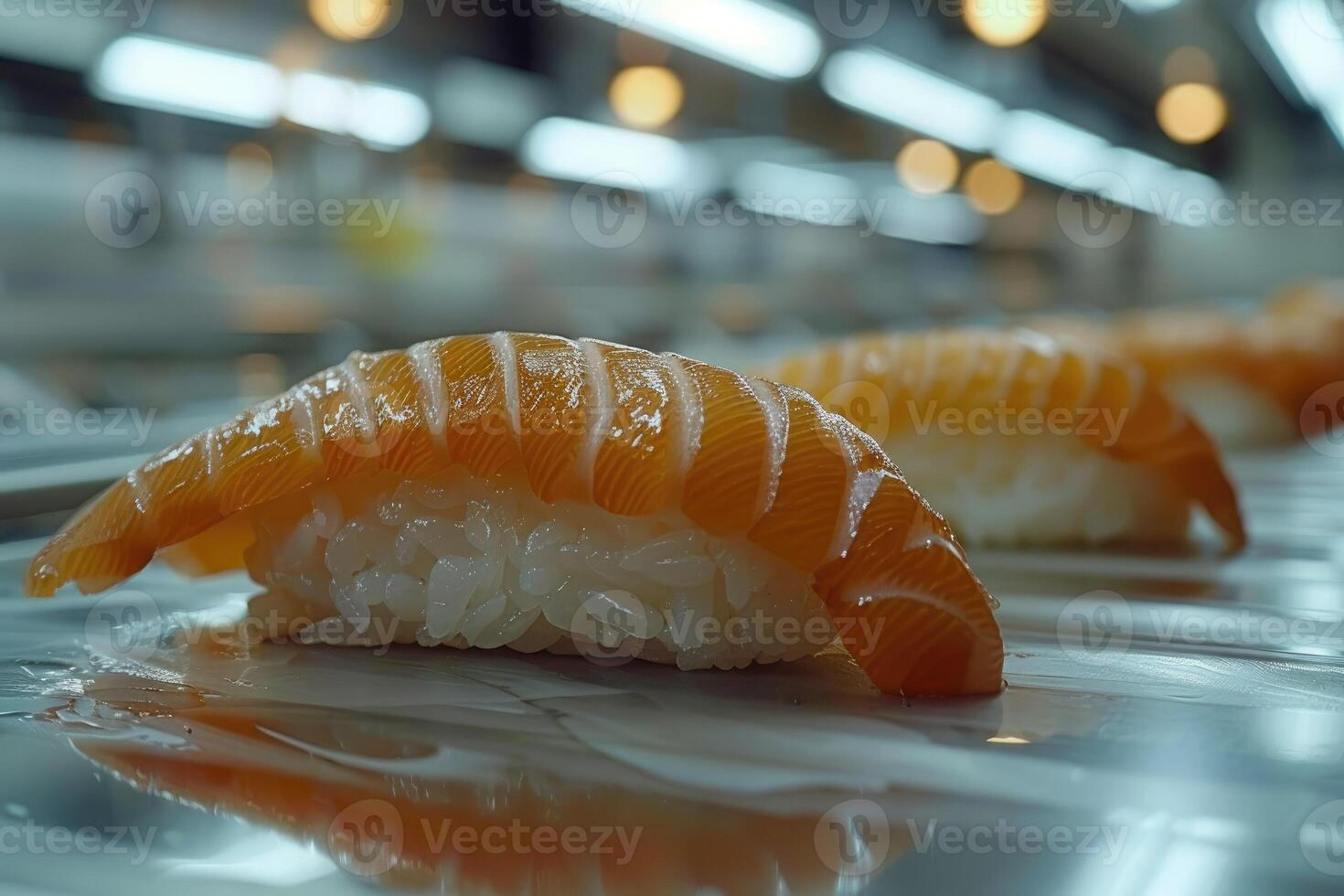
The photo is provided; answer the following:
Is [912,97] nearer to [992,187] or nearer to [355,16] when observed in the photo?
[992,187]

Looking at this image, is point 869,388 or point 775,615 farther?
point 869,388

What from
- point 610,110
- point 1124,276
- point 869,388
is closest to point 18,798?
point 869,388

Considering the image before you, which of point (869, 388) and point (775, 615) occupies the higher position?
point (869, 388)

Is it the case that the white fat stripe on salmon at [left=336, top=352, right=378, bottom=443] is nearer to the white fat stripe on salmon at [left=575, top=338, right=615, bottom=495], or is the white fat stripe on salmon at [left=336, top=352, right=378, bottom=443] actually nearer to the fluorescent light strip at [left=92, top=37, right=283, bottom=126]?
the white fat stripe on salmon at [left=575, top=338, right=615, bottom=495]

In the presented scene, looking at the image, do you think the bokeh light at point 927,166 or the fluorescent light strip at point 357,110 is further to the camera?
the bokeh light at point 927,166

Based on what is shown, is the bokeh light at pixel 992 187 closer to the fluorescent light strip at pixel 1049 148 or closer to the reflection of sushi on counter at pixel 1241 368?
the fluorescent light strip at pixel 1049 148

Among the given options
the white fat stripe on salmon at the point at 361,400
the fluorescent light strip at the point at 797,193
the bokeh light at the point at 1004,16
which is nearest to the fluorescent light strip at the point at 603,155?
the fluorescent light strip at the point at 797,193

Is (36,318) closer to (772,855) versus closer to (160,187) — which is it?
(160,187)
